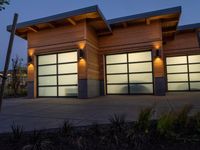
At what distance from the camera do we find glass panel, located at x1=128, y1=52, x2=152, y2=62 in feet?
44.3

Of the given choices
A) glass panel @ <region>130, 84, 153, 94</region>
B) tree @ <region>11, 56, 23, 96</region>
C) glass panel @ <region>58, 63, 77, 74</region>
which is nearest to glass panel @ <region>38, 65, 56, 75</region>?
glass panel @ <region>58, 63, 77, 74</region>

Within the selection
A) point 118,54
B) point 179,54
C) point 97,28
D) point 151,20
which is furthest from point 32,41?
point 179,54

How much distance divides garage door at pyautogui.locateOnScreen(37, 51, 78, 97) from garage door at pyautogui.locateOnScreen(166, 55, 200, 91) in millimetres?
8447

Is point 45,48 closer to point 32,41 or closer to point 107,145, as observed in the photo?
point 32,41

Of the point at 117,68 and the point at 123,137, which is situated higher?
the point at 117,68

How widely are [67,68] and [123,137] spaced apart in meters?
9.96

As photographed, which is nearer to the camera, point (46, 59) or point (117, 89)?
point (46, 59)

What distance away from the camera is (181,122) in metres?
3.82

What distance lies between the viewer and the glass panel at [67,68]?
12.8 metres

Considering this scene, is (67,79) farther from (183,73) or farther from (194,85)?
(194,85)

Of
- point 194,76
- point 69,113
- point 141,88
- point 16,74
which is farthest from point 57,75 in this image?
point 194,76

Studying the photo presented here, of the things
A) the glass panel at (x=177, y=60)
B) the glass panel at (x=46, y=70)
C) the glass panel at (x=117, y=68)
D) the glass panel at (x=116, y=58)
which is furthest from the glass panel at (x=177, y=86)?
the glass panel at (x=46, y=70)

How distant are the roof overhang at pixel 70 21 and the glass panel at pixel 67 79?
326 cm

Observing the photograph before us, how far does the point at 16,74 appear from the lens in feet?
57.2
